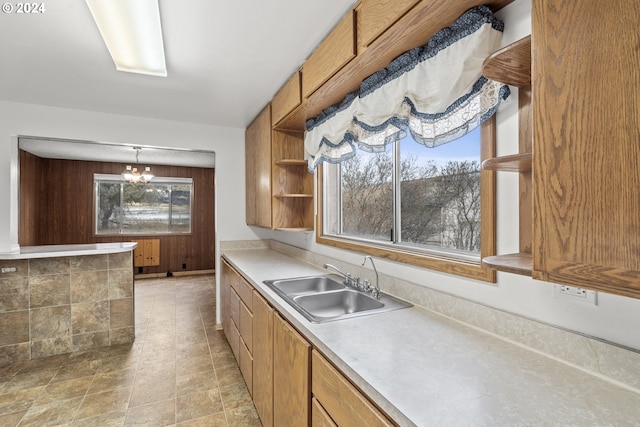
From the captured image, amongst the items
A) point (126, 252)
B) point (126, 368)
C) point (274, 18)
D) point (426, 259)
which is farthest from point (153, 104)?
point (426, 259)

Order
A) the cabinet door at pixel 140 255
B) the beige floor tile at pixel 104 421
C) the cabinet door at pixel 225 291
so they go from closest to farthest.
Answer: the beige floor tile at pixel 104 421 → the cabinet door at pixel 225 291 → the cabinet door at pixel 140 255

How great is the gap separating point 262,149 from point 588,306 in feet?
8.92

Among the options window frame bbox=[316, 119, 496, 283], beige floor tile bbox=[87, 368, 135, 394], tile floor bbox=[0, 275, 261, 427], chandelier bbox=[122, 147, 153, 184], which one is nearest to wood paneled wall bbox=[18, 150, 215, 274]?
chandelier bbox=[122, 147, 153, 184]

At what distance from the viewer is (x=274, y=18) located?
166cm

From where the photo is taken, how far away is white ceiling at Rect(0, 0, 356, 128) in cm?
161

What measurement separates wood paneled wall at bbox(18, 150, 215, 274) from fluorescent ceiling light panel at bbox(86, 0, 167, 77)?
4.58 m

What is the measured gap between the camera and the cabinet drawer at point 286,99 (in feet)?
7.27

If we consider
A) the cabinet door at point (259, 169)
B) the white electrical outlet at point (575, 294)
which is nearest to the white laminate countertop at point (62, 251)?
the cabinet door at point (259, 169)

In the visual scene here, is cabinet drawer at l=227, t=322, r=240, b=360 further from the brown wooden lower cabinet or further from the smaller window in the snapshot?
the smaller window

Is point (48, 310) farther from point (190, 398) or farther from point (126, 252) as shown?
point (190, 398)

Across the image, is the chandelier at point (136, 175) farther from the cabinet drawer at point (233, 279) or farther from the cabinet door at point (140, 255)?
the cabinet drawer at point (233, 279)

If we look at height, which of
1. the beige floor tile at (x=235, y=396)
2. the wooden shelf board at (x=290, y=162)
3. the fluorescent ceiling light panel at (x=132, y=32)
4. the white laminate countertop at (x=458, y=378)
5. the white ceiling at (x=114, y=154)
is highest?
the white ceiling at (x=114, y=154)

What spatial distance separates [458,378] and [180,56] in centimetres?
230

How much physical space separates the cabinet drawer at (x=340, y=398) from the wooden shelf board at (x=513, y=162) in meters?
0.81
